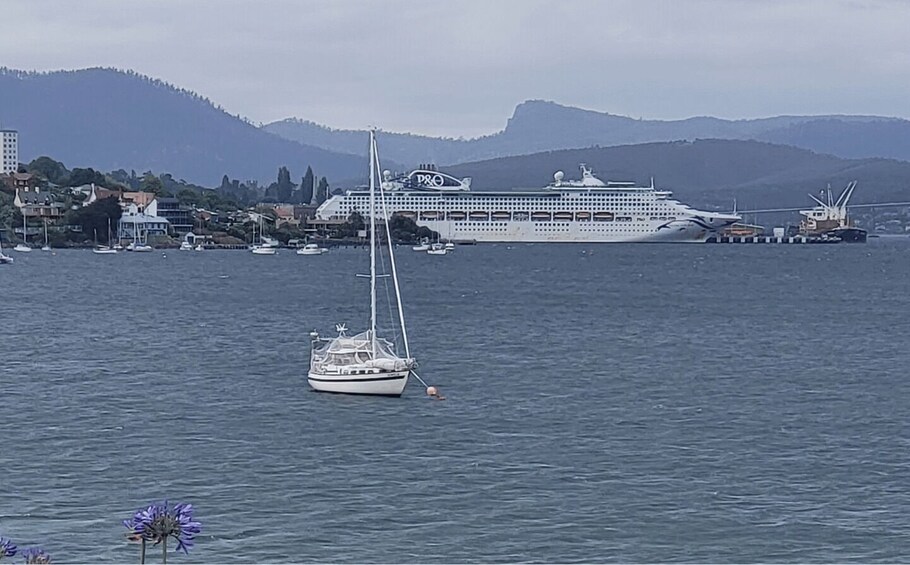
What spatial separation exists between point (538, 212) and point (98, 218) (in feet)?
98.2

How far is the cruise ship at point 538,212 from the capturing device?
339ft

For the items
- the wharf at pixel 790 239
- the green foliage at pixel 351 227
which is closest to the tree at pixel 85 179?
the green foliage at pixel 351 227

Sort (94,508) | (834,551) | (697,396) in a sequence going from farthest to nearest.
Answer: (697,396) < (94,508) < (834,551)

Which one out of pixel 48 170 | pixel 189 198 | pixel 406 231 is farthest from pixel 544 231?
pixel 48 170

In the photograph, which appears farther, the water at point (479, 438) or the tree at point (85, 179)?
the tree at point (85, 179)

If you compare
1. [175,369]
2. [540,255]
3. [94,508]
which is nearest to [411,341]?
[175,369]

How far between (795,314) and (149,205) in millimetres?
62195

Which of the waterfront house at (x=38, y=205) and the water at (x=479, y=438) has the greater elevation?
the waterfront house at (x=38, y=205)

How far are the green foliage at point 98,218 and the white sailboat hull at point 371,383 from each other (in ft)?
237

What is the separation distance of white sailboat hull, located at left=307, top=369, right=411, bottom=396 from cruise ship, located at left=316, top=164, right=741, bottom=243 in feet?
269

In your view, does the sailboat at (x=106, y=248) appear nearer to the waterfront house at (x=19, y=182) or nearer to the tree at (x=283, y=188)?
the waterfront house at (x=19, y=182)

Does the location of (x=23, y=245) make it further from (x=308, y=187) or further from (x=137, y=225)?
(x=308, y=187)

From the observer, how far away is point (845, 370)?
2617cm

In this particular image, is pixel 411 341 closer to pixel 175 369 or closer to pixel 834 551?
pixel 175 369
